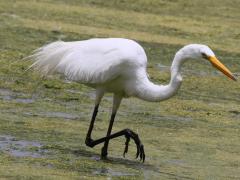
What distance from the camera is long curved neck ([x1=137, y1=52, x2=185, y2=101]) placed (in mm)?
9617

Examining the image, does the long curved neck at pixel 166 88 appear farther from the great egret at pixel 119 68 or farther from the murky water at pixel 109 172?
the murky water at pixel 109 172

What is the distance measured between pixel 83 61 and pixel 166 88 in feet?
3.62

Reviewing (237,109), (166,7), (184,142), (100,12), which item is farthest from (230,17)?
(184,142)

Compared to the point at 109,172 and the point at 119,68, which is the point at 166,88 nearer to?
the point at 119,68

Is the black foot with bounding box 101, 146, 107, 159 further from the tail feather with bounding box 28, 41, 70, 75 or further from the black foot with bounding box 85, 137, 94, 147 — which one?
the tail feather with bounding box 28, 41, 70, 75

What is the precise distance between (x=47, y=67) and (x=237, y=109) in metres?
3.99

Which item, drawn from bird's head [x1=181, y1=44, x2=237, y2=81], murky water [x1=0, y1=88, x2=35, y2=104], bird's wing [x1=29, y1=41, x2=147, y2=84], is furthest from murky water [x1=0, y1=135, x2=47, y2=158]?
murky water [x1=0, y1=88, x2=35, y2=104]

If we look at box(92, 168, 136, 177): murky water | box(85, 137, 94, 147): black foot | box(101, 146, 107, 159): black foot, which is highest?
box(85, 137, 94, 147): black foot

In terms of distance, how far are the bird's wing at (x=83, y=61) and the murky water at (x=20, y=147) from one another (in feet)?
2.99

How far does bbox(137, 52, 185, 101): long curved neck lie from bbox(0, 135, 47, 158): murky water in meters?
1.25

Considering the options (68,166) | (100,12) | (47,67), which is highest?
(100,12)

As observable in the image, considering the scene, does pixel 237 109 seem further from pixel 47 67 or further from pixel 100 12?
pixel 100 12

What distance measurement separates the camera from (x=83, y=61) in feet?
33.8

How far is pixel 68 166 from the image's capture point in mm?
9328
